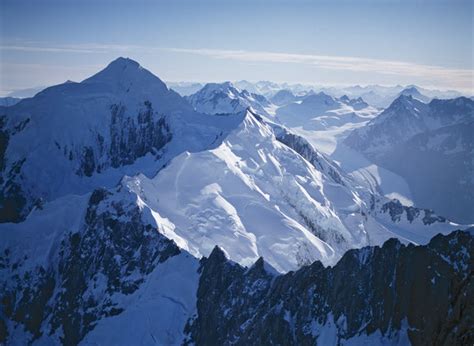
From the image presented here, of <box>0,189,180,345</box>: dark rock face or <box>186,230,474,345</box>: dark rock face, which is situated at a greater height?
<box>186,230,474,345</box>: dark rock face

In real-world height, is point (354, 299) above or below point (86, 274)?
above

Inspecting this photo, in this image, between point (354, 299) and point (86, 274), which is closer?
point (354, 299)

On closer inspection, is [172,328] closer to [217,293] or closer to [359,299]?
[217,293]

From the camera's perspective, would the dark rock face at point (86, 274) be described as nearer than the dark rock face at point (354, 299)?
No

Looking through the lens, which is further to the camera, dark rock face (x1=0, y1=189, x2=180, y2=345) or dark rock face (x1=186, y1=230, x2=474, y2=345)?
dark rock face (x1=0, y1=189, x2=180, y2=345)
